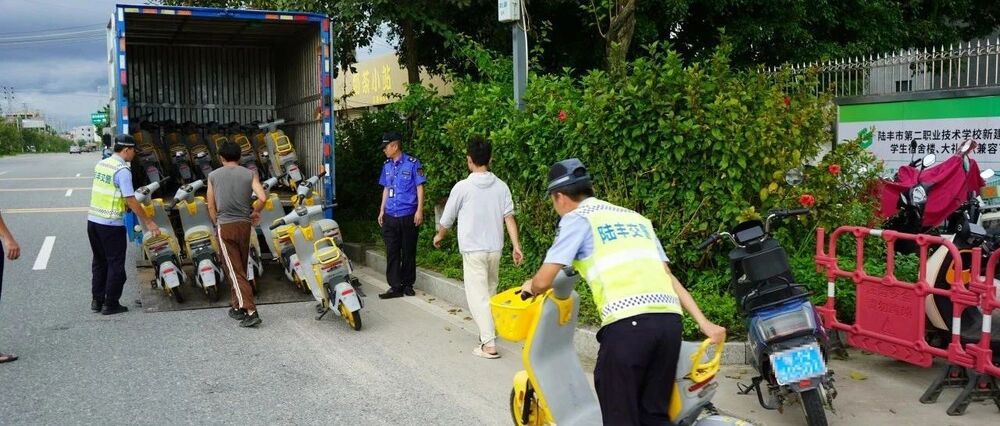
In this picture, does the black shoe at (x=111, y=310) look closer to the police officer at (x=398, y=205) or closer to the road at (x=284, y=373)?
the road at (x=284, y=373)

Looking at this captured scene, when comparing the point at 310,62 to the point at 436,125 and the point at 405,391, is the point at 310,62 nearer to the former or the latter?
the point at 436,125

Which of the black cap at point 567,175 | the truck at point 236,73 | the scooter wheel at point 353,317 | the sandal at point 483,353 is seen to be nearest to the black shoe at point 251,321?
the scooter wheel at point 353,317

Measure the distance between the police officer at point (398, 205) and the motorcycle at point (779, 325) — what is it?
14.2 ft

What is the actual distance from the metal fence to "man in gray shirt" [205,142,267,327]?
5.24 m

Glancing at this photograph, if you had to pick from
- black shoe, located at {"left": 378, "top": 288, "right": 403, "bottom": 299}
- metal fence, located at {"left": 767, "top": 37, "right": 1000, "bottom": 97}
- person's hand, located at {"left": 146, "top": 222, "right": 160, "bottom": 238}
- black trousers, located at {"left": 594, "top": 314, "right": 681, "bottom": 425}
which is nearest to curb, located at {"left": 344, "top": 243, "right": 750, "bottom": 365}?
black shoe, located at {"left": 378, "top": 288, "right": 403, "bottom": 299}

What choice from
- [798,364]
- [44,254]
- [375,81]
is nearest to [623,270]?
[798,364]

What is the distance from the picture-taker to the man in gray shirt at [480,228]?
665 cm

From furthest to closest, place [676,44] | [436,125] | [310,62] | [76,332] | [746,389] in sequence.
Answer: [676,44], [310,62], [436,125], [76,332], [746,389]

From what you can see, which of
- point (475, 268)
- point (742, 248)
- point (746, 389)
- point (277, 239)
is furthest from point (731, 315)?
point (277, 239)

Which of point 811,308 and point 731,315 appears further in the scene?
point 731,315

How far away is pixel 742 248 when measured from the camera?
4.84 m

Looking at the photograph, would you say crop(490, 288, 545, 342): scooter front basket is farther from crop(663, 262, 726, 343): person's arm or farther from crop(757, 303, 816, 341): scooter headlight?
crop(757, 303, 816, 341): scooter headlight

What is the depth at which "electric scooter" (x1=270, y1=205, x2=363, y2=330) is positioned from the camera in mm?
7441

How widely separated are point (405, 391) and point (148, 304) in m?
4.02
